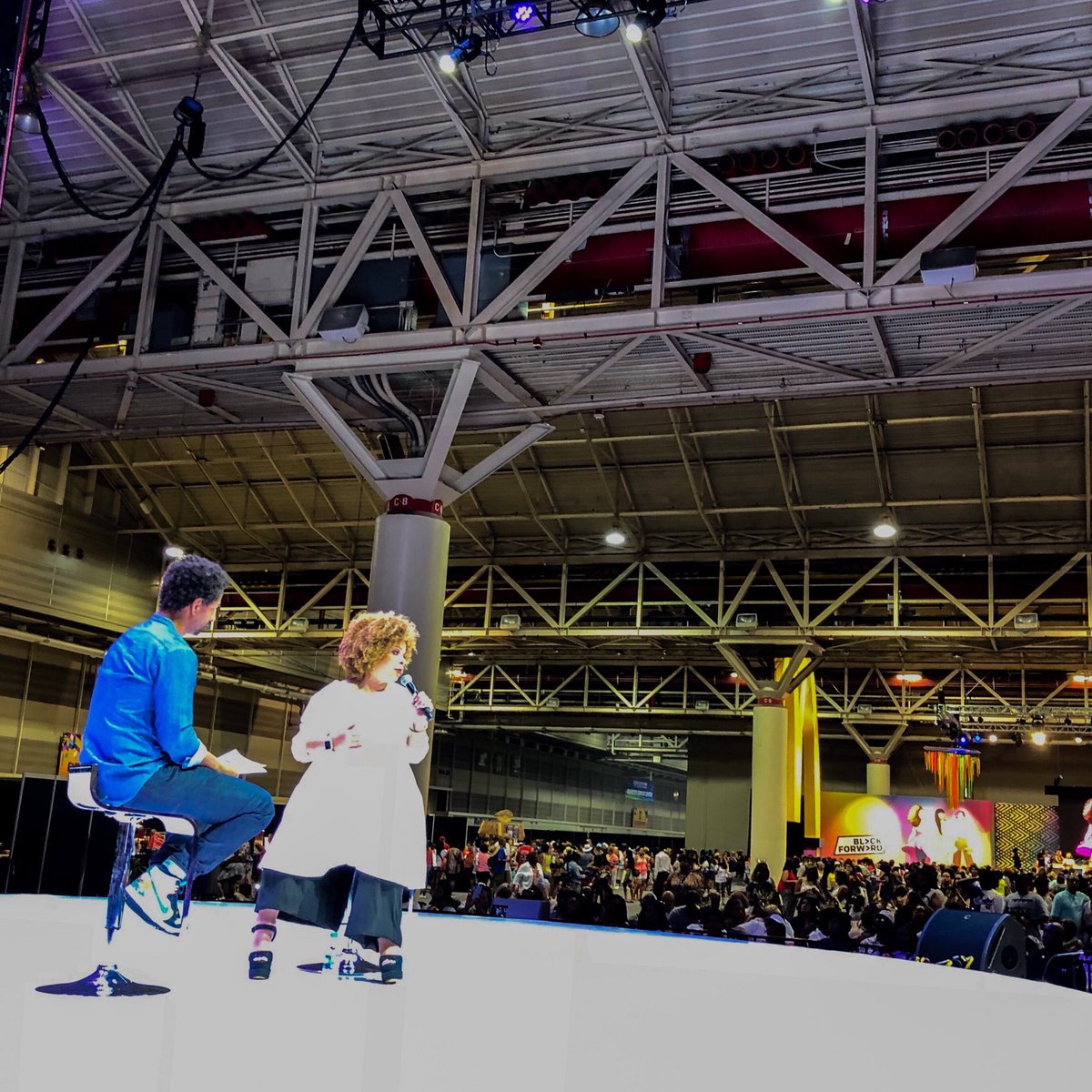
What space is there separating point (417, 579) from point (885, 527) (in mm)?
12266

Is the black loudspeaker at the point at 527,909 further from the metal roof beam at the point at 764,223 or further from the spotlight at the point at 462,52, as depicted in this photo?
the spotlight at the point at 462,52

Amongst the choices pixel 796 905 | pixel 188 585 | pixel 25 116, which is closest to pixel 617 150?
pixel 25 116

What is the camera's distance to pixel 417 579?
12438mm

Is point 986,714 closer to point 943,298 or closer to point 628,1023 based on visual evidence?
point 943,298

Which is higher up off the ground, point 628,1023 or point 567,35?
point 567,35

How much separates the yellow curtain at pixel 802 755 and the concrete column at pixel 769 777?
316mm

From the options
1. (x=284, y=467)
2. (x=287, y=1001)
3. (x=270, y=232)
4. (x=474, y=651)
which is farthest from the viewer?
(x=474, y=651)

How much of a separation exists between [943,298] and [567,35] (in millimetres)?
4353

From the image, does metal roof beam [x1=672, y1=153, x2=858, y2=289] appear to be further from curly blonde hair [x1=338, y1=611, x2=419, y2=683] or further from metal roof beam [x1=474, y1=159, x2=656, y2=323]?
curly blonde hair [x1=338, y1=611, x2=419, y2=683]

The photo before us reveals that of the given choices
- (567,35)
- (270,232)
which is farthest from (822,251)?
(270,232)

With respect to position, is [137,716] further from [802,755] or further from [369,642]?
[802,755]

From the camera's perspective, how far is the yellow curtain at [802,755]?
27.6 metres

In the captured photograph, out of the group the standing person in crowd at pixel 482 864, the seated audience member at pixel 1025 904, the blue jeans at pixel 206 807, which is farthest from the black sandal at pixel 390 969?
the standing person in crowd at pixel 482 864

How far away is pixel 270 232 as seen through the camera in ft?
43.6
